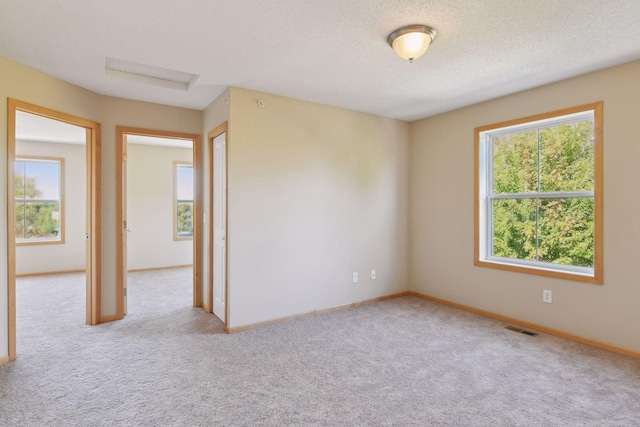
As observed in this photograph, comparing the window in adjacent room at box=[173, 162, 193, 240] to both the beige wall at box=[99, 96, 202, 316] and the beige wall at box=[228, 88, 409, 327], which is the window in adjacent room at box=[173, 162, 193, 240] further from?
the beige wall at box=[228, 88, 409, 327]

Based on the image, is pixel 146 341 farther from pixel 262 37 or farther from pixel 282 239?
pixel 262 37

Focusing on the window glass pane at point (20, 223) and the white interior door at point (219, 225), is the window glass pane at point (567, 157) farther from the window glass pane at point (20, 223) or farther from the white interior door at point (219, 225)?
the window glass pane at point (20, 223)

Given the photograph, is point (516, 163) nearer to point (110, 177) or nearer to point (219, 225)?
point (219, 225)

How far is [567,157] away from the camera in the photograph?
130 inches

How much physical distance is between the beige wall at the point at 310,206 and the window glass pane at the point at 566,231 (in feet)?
5.72

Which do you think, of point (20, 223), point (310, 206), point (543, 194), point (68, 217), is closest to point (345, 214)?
point (310, 206)

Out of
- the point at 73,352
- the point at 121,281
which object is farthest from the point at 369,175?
the point at 73,352

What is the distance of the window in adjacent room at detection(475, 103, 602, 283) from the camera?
3123 mm

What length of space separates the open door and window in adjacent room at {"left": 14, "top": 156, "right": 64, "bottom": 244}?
4.20 m

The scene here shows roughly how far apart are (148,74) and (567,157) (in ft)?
13.9

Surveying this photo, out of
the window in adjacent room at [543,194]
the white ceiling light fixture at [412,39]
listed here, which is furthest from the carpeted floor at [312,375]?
the white ceiling light fixture at [412,39]

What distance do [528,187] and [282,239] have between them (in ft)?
9.08

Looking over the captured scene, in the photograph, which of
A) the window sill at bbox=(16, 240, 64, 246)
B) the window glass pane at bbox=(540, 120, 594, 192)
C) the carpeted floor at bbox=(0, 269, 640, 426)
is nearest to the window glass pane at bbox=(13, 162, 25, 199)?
the window sill at bbox=(16, 240, 64, 246)

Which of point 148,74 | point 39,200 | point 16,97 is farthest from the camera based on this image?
point 39,200
